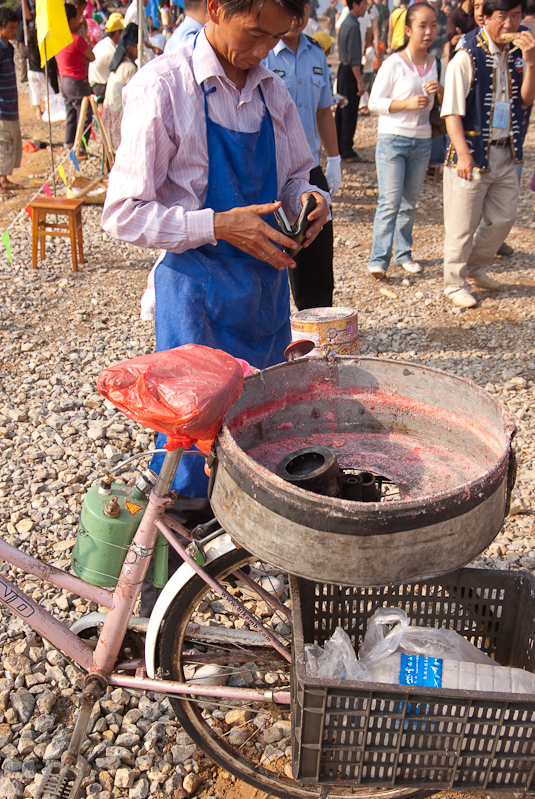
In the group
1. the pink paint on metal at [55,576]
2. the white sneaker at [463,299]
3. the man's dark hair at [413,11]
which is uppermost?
the man's dark hair at [413,11]

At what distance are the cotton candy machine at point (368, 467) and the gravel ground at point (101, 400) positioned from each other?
1142 millimetres

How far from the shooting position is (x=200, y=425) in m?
1.51

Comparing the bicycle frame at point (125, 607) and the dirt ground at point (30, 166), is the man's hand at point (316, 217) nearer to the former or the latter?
the bicycle frame at point (125, 607)

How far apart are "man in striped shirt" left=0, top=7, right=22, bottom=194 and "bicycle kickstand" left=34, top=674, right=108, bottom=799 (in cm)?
792

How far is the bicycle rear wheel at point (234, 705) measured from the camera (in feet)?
6.31

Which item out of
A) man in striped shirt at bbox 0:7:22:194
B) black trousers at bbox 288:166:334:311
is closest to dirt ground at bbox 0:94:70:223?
man in striped shirt at bbox 0:7:22:194

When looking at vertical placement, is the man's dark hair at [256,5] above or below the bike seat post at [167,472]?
above

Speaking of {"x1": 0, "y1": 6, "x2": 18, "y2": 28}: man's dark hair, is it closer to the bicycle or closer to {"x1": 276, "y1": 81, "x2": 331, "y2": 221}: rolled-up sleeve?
{"x1": 276, "y1": 81, "x2": 331, "y2": 221}: rolled-up sleeve

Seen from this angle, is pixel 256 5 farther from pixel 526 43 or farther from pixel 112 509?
pixel 526 43

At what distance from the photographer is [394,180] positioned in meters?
5.92

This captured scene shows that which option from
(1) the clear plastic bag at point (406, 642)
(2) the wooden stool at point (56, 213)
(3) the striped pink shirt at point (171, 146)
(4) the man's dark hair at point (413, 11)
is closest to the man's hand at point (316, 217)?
(3) the striped pink shirt at point (171, 146)

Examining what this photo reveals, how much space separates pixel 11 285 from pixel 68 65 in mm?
5528

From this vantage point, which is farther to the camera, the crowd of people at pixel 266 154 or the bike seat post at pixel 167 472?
the crowd of people at pixel 266 154

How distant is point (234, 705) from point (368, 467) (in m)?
0.86
